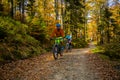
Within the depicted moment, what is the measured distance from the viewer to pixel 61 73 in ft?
33.3

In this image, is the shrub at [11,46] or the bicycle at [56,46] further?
the bicycle at [56,46]

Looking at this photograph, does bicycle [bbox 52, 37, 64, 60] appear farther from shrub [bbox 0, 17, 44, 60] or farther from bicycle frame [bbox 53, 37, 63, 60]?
shrub [bbox 0, 17, 44, 60]

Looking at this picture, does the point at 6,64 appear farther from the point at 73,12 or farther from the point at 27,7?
the point at 73,12

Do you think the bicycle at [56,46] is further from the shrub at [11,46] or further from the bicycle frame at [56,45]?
the shrub at [11,46]

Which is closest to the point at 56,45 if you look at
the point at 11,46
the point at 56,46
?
the point at 56,46

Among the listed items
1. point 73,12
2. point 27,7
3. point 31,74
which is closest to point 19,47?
point 31,74

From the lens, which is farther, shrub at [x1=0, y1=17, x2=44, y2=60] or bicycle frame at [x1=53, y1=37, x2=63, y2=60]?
bicycle frame at [x1=53, y1=37, x2=63, y2=60]

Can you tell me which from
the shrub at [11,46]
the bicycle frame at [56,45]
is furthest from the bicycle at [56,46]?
the shrub at [11,46]

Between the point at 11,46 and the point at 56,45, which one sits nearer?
the point at 11,46

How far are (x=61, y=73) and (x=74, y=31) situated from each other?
1205 inches

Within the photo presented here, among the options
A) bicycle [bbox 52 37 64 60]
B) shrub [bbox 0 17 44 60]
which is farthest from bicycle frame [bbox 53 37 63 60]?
shrub [bbox 0 17 44 60]

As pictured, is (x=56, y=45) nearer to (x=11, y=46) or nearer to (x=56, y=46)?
(x=56, y=46)

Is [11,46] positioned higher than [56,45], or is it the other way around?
[11,46]

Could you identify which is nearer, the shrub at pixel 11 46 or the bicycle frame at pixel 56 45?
the shrub at pixel 11 46
